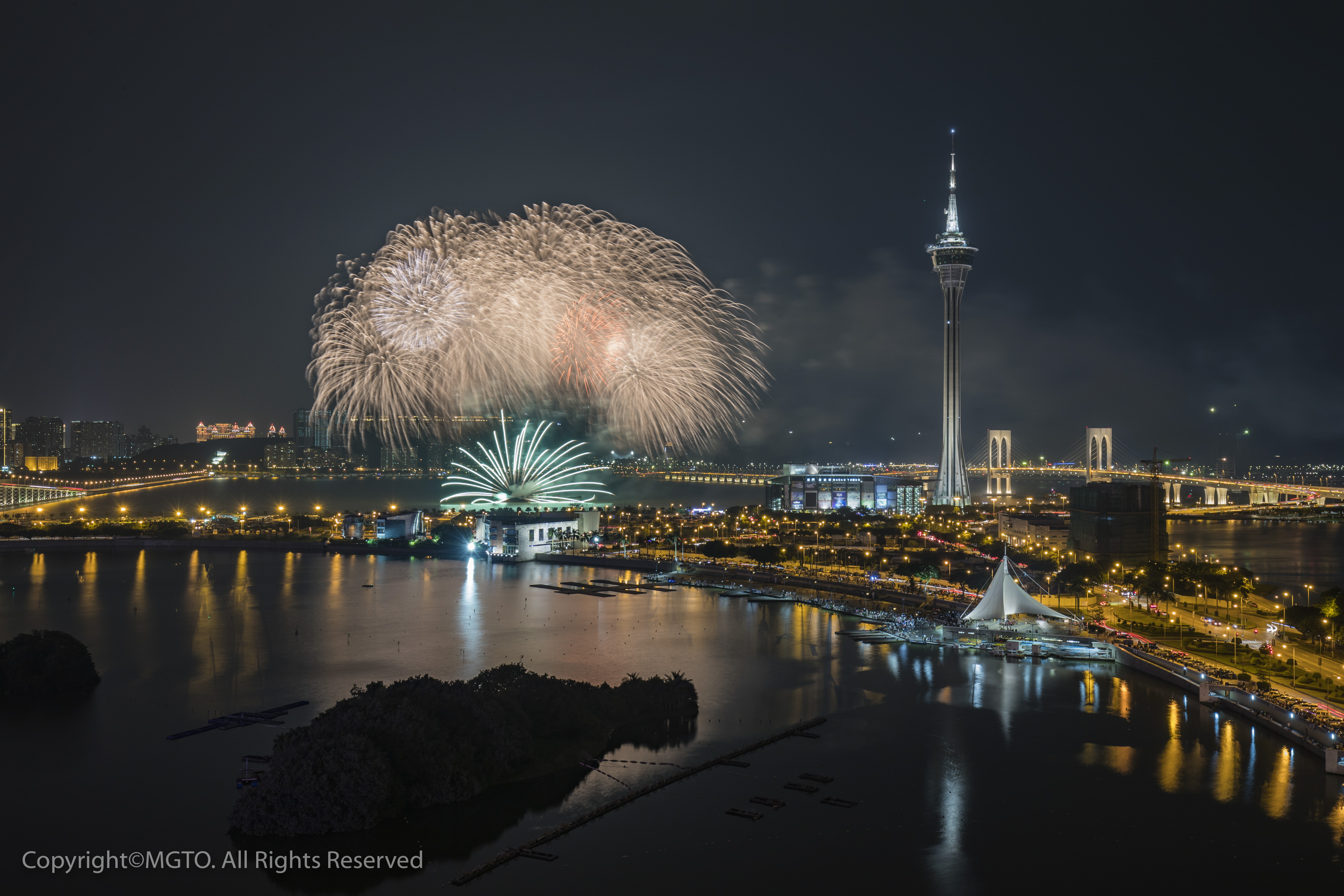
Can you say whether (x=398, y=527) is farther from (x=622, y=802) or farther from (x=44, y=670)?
(x=622, y=802)

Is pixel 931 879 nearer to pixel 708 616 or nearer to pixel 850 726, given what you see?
pixel 850 726

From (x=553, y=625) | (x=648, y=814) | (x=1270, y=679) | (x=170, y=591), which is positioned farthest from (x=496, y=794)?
(x=170, y=591)

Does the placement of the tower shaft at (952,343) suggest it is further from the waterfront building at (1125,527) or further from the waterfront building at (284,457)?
the waterfront building at (284,457)

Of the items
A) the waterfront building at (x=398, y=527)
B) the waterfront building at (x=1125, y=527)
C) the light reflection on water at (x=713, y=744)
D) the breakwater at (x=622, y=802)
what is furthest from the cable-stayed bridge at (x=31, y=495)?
the breakwater at (x=622, y=802)

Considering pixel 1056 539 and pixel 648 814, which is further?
pixel 1056 539

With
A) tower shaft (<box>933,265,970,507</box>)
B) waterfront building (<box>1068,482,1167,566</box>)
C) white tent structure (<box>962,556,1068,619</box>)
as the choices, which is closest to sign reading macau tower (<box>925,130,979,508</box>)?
tower shaft (<box>933,265,970,507</box>)
